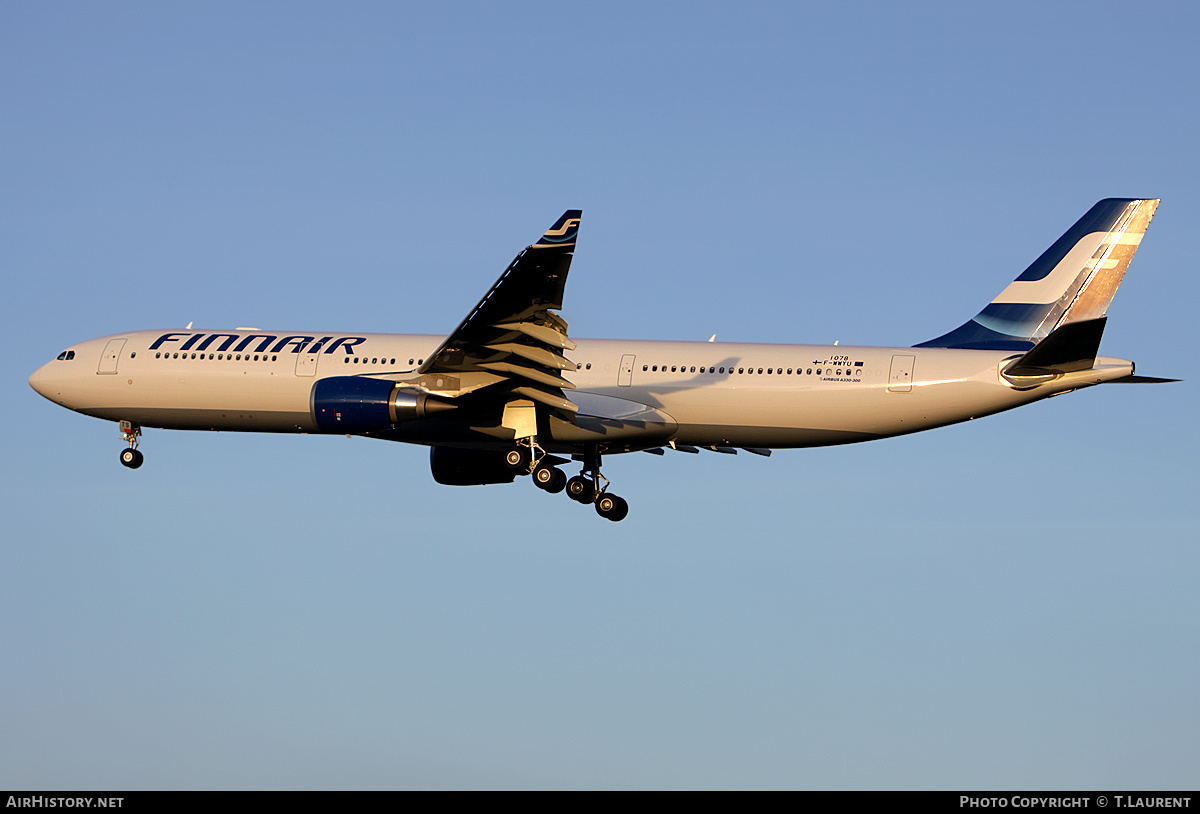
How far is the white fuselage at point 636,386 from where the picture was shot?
39281 mm

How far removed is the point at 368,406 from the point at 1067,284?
68.3 ft

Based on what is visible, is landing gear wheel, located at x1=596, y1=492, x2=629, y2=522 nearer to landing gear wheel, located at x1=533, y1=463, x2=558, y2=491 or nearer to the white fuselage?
the white fuselage

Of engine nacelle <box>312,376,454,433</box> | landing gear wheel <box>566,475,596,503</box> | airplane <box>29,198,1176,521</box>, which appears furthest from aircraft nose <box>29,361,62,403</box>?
landing gear wheel <box>566,475,596,503</box>

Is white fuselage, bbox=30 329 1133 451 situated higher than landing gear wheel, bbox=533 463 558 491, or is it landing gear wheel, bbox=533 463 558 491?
white fuselage, bbox=30 329 1133 451

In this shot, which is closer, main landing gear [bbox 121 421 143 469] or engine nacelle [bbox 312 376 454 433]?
engine nacelle [bbox 312 376 454 433]

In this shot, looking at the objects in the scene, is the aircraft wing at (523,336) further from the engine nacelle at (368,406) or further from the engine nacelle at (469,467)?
the engine nacelle at (469,467)

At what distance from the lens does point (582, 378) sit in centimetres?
4153

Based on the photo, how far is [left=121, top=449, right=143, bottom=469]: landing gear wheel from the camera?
147ft

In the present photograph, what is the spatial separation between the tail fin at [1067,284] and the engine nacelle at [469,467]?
44.7ft

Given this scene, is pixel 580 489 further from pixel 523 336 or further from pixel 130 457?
pixel 130 457

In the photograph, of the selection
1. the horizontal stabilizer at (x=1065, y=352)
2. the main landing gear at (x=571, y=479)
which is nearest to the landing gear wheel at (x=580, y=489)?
the main landing gear at (x=571, y=479)

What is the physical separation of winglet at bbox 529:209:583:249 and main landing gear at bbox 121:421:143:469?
692 inches

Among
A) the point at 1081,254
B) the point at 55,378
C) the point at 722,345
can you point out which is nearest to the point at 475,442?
the point at 722,345

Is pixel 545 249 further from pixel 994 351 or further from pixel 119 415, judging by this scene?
pixel 119 415
